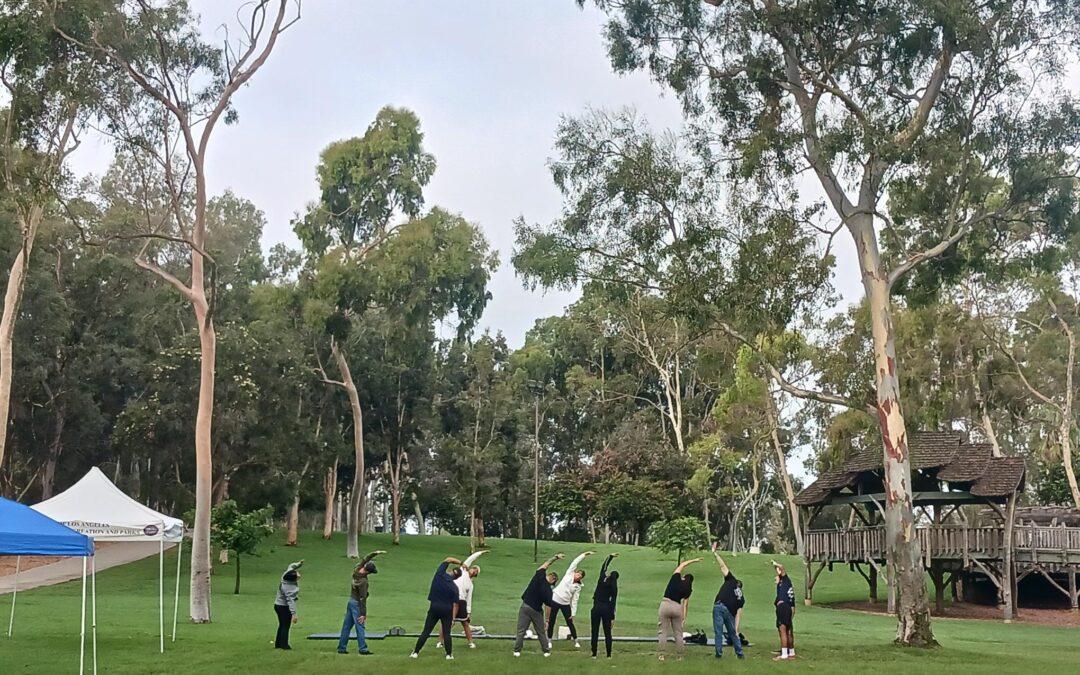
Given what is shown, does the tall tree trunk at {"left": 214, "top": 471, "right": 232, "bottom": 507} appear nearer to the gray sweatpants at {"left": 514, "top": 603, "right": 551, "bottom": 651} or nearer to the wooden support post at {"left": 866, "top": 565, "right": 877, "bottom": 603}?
the wooden support post at {"left": 866, "top": 565, "right": 877, "bottom": 603}

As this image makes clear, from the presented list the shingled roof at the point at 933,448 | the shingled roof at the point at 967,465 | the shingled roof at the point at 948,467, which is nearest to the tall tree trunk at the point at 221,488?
the shingled roof at the point at 948,467

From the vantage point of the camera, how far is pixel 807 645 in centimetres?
2145

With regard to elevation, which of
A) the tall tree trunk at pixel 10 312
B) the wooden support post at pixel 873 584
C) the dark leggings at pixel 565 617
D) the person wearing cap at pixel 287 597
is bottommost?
the wooden support post at pixel 873 584

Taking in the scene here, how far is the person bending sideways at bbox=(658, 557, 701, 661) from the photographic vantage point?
17.1 metres

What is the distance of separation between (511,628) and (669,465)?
121 ft

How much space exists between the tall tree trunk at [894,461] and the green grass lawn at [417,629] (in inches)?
32.7

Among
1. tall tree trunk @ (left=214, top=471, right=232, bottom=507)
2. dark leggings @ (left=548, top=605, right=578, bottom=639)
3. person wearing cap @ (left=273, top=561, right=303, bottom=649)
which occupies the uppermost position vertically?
tall tree trunk @ (left=214, top=471, right=232, bottom=507)

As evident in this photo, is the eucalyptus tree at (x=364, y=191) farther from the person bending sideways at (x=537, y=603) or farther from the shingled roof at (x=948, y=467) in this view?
the person bending sideways at (x=537, y=603)

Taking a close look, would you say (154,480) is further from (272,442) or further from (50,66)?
(50,66)

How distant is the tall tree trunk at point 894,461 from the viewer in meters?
21.2

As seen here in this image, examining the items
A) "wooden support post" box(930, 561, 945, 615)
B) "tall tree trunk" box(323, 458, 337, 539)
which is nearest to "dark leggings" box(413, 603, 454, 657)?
"wooden support post" box(930, 561, 945, 615)

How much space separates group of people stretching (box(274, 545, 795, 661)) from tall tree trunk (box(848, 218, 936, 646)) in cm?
396

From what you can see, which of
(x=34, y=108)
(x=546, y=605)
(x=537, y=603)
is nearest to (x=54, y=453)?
(x=34, y=108)

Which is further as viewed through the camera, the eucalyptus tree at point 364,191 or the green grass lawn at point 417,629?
the eucalyptus tree at point 364,191
